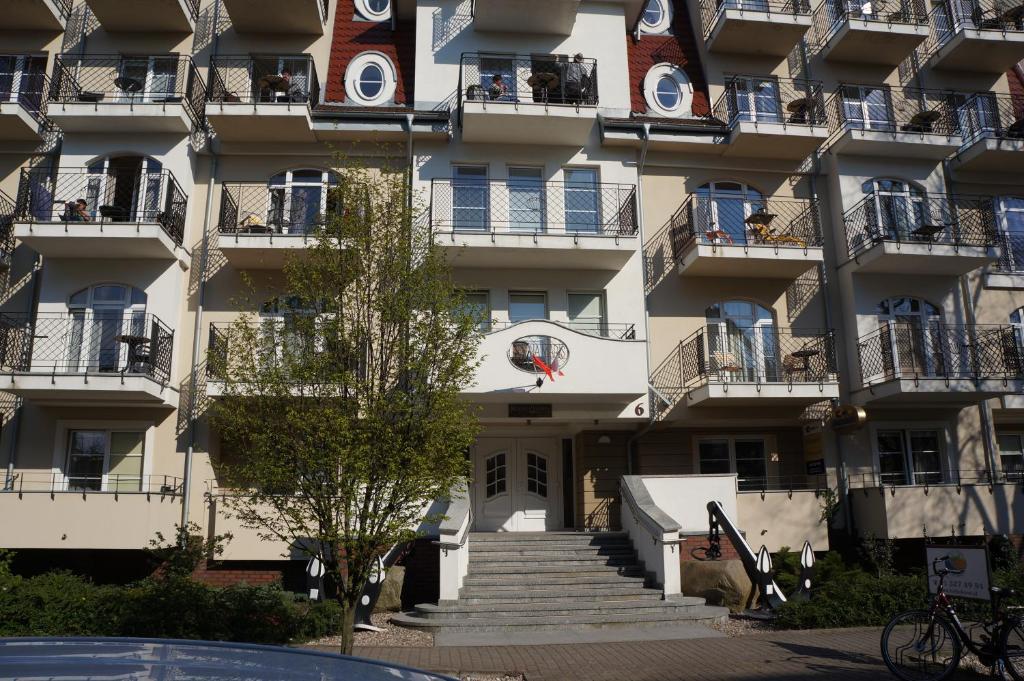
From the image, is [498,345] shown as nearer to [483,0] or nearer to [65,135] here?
[483,0]

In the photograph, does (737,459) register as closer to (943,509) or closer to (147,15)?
(943,509)

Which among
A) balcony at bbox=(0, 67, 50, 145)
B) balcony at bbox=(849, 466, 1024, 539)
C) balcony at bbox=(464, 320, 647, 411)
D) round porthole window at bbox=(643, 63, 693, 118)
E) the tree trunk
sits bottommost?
the tree trunk

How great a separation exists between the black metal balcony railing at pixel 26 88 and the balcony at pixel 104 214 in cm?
169

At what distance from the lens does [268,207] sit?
58.1 feet

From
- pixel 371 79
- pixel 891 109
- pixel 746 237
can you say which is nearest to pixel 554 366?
pixel 746 237

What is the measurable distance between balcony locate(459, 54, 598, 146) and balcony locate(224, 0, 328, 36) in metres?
3.76

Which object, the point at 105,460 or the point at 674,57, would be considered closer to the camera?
the point at 105,460

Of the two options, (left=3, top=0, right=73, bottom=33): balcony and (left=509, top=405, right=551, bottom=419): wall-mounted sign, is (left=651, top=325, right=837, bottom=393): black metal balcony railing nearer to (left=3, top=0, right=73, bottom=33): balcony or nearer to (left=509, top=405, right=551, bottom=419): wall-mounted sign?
(left=509, top=405, right=551, bottom=419): wall-mounted sign

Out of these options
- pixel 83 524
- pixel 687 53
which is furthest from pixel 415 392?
pixel 687 53

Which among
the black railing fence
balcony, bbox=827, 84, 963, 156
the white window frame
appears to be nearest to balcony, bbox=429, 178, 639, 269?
balcony, bbox=827, 84, 963, 156

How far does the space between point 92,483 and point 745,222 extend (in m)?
15.9

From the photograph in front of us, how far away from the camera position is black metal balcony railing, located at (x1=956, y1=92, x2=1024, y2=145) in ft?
65.7

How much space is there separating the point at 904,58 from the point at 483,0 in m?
11.3

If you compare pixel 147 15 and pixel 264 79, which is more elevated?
pixel 147 15
